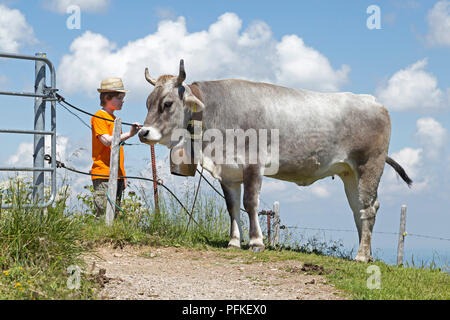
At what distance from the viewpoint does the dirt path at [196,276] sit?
5.46m

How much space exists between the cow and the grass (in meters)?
0.81

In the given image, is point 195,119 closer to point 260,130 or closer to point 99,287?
point 260,130

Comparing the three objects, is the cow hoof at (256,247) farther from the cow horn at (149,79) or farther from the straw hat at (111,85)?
the straw hat at (111,85)

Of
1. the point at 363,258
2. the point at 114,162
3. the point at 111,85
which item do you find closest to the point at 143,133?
the point at 114,162

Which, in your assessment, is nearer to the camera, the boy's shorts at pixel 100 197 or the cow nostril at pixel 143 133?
the cow nostril at pixel 143 133

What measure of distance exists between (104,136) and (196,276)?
300cm

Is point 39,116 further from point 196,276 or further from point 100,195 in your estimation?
point 196,276

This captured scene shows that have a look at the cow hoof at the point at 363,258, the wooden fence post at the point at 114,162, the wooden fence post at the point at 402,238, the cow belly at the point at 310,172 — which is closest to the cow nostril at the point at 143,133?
the wooden fence post at the point at 114,162

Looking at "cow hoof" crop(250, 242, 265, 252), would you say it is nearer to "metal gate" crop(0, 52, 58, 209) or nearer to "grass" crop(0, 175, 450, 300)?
"grass" crop(0, 175, 450, 300)

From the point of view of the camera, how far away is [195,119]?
7723 mm

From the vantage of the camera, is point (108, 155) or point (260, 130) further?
point (108, 155)

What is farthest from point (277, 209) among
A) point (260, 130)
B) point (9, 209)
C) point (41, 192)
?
point (9, 209)
